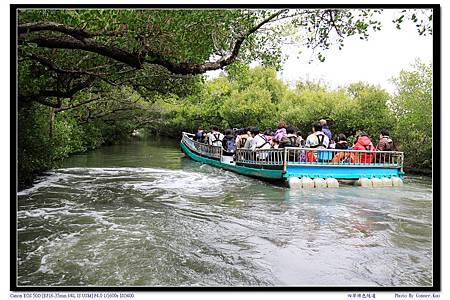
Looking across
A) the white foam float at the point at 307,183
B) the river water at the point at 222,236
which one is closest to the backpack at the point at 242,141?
the river water at the point at 222,236

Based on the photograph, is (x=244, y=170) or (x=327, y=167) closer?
(x=327, y=167)

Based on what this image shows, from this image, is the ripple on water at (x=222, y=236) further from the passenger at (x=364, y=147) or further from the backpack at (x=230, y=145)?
the backpack at (x=230, y=145)

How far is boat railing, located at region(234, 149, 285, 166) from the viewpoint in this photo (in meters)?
12.6

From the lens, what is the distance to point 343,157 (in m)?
12.8

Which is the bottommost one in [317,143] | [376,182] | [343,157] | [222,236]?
[222,236]

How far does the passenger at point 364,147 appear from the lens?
12.9 metres

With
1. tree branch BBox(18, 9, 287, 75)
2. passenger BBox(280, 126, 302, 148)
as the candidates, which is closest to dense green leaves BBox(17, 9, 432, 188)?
tree branch BBox(18, 9, 287, 75)

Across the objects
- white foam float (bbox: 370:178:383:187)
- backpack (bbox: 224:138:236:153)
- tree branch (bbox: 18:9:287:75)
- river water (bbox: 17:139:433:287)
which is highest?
tree branch (bbox: 18:9:287:75)

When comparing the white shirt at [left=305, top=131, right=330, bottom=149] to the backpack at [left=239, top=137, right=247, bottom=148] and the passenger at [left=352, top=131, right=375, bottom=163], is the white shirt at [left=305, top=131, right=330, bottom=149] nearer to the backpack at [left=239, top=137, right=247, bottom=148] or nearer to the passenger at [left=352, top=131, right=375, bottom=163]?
the passenger at [left=352, top=131, right=375, bottom=163]

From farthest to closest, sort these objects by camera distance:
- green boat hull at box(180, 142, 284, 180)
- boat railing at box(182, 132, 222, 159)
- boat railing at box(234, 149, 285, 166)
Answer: boat railing at box(182, 132, 222, 159) < green boat hull at box(180, 142, 284, 180) < boat railing at box(234, 149, 285, 166)

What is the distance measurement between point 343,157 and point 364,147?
1108 mm

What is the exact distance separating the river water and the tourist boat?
483 mm

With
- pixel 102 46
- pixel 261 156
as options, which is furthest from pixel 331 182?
pixel 102 46

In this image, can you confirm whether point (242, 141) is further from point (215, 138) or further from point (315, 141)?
point (215, 138)
